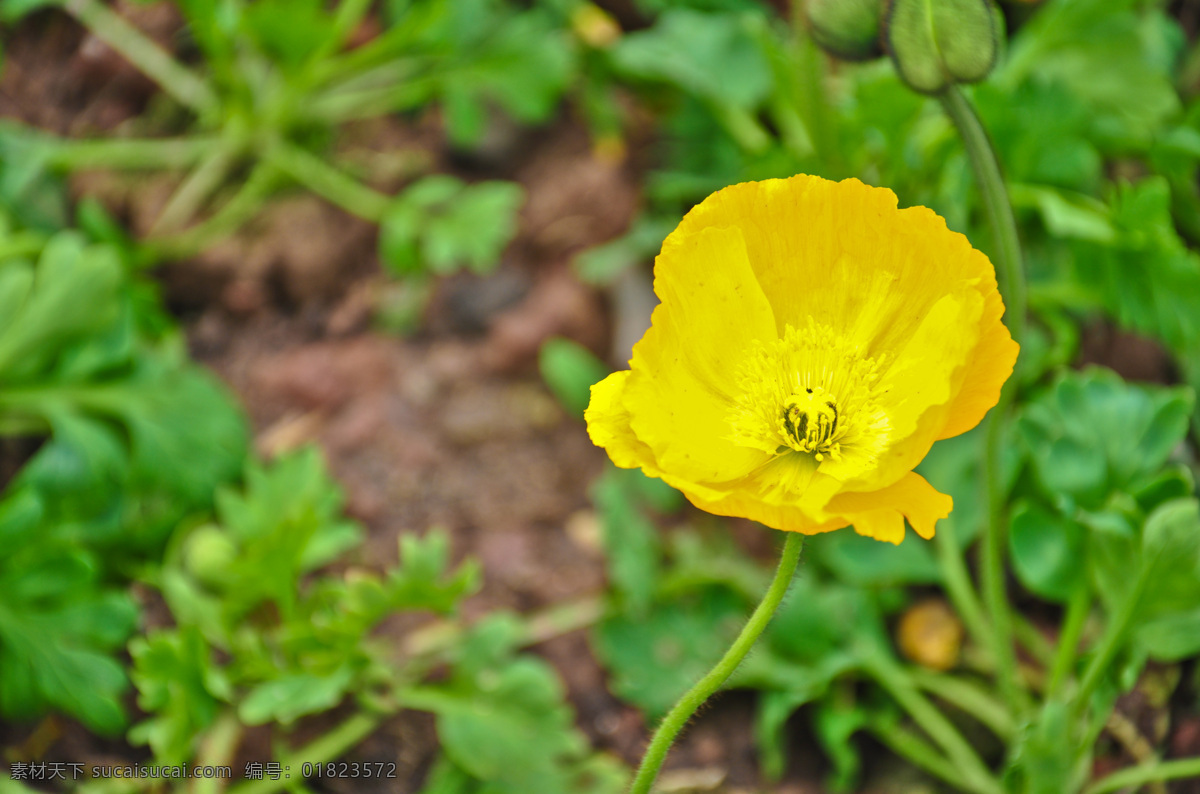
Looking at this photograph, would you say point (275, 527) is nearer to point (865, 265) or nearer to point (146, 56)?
point (865, 265)

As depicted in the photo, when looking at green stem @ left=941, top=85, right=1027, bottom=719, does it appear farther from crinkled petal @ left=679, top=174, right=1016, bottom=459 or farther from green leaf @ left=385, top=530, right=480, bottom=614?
green leaf @ left=385, top=530, right=480, bottom=614

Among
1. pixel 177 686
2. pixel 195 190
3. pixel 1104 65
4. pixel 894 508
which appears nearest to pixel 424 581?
pixel 177 686

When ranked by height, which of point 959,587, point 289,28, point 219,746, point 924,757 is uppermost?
point 289,28

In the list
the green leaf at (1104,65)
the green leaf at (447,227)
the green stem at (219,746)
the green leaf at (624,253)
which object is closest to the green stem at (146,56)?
the green leaf at (447,227)

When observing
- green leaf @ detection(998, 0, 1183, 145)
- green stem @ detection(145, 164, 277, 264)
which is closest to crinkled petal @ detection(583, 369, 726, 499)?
green leaf @ detection(998, 0, 1183, 145)

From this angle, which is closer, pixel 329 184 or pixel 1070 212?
A: pixel 1070 212

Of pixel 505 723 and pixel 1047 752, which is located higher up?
pixel 1047 752
